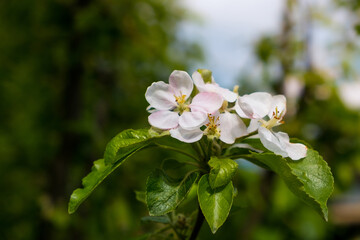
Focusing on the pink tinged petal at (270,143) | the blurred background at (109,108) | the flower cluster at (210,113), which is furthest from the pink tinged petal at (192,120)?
the blurred background at (109,108)

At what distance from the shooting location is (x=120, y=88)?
3.60m

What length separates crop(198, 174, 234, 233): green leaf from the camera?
2.13ft

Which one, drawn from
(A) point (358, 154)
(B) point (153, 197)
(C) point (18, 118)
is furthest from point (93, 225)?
(B) point (153, 197)

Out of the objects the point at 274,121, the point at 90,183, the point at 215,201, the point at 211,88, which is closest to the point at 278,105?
the point at 274,121

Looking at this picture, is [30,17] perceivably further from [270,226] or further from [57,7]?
[270,226]

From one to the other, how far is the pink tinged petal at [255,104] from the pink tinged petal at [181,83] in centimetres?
10

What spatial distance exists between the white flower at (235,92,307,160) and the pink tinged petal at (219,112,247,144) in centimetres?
2

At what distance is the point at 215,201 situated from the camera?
673 millimetres

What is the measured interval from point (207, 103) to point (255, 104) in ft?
0.33

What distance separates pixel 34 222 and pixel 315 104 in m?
2.45

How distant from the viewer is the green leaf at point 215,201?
650 millimetres

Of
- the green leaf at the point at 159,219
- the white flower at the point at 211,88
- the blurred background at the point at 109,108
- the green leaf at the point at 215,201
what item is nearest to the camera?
the green leaf at the point at 215,201

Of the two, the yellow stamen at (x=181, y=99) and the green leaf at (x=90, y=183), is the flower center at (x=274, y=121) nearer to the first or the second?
the yellow stamen at (x=181, y=99)

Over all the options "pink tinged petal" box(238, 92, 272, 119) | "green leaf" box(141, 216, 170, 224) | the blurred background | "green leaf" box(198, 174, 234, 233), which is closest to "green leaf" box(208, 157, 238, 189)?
"green leaf" box(198, 174, 234, 233)
